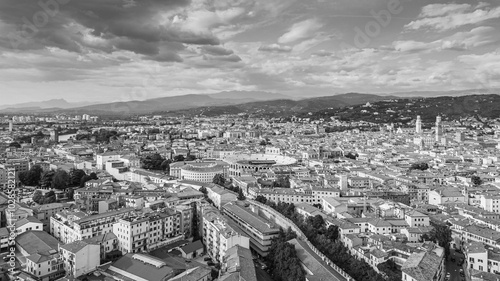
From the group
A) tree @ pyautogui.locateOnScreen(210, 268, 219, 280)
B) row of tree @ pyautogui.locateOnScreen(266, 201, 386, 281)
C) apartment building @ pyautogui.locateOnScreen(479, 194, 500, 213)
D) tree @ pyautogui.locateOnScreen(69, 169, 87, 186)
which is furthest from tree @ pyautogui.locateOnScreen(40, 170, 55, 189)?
apartment building @ pyautogui.locateOnScreen(479, 194, 500, 213)

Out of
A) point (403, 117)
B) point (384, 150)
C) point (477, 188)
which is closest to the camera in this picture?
point (477, 188)

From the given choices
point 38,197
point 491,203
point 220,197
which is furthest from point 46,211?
point 491,203

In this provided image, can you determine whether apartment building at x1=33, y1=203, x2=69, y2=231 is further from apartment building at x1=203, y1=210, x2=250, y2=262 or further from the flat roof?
the flat roof

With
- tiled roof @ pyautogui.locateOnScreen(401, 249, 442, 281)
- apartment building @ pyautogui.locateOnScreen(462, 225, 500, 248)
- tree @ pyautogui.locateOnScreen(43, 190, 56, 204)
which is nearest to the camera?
tiled roof @ pyautogui.locateOnScreen(401, 249, 442, 281)

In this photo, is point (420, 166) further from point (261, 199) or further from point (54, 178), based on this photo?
point (54, 178)

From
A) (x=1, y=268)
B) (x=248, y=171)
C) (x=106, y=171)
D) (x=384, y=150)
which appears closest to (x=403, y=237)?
(x=1, y=268)

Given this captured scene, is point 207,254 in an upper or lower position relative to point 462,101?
lower

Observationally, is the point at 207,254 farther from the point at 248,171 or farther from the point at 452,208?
the point at 248,171
